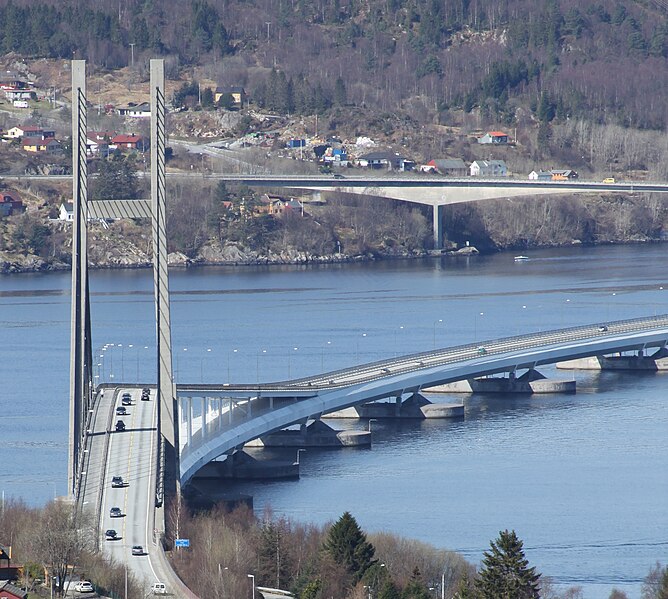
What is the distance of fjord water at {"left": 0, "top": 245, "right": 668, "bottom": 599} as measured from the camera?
27.3 metres

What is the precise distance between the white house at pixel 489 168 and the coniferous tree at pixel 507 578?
63.9 metres

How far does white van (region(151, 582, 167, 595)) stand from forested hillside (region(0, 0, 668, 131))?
228 ft

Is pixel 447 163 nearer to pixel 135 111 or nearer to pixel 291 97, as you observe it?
pixel 291 97

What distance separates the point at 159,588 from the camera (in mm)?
20625

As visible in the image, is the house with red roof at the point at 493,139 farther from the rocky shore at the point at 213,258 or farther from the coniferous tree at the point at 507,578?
the coniferous tree at the point at 507,578

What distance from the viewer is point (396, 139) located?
88.3 m

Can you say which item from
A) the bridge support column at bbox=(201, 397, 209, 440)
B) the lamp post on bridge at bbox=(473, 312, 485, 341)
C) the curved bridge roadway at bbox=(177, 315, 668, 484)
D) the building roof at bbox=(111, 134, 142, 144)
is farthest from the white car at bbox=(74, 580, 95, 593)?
the building roof at bbox=(111, 134, 142, 144)

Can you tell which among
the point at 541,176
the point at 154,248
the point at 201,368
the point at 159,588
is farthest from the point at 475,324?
the point at 541,176

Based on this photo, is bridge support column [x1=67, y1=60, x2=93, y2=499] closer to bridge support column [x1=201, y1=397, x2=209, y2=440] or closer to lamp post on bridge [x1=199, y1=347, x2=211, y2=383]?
bridge support column [x1=201, y1=397, x2=209, y2=440]

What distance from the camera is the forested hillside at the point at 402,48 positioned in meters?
95.0

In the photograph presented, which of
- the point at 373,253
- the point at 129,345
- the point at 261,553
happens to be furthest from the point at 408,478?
the point at 373,253

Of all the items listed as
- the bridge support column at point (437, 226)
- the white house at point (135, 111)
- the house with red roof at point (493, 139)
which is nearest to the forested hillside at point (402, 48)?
the house with red roof at point (493, 139)

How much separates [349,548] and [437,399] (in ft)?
60.7

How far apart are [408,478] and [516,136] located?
61.4 meters
